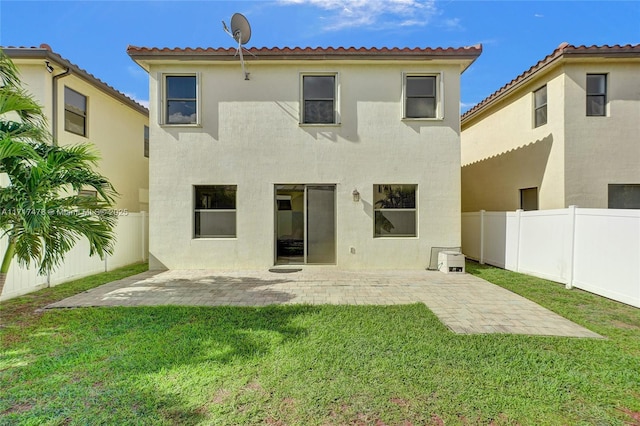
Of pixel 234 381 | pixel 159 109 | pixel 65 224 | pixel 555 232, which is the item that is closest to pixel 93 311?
pixel 65 224

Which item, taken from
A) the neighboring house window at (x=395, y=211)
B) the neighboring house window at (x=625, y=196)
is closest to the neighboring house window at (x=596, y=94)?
the neighboring house window at (x=625, y=196)

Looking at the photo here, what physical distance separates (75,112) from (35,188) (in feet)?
29.5

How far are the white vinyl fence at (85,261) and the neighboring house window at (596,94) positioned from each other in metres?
15.2

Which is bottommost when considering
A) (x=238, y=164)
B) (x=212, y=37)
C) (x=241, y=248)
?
(x=241, y=248)

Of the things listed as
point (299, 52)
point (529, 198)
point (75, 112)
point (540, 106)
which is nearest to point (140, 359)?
point (299, 52)

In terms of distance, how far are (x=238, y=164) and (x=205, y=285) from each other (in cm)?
388

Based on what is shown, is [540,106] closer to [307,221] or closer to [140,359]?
[307,221]

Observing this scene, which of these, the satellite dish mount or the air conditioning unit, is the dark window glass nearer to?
the satellite dish mount

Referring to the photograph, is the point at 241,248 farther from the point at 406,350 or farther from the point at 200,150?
the point at 406,350

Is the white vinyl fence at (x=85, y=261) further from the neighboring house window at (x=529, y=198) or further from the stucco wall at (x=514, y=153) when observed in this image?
the neighboring house window at (x=529, y=198)

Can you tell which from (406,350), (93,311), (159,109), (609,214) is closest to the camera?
(406,350)

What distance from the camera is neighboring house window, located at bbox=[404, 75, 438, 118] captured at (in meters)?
9.38

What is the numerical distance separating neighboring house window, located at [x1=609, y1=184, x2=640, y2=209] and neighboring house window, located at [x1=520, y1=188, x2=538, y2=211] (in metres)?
1.93

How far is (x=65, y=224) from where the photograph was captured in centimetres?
442
